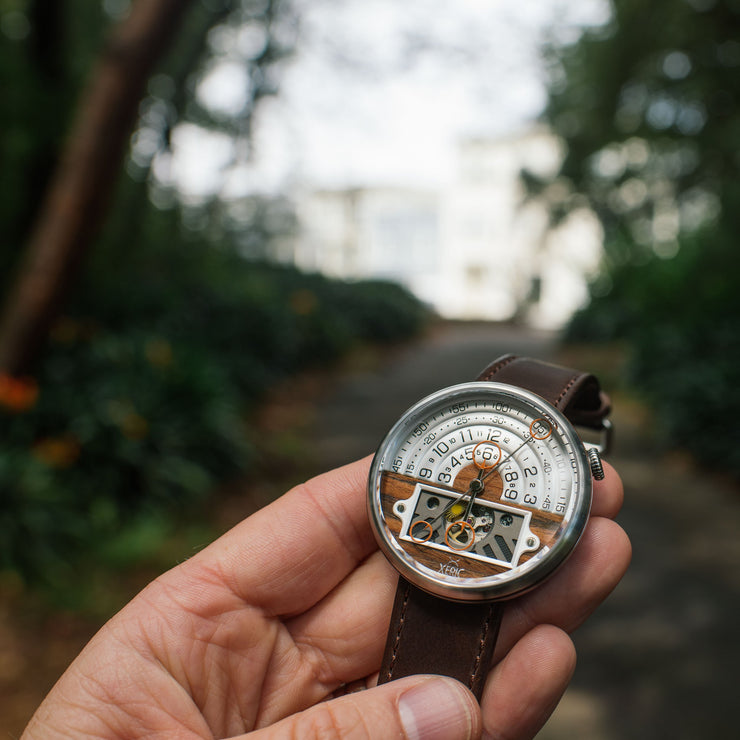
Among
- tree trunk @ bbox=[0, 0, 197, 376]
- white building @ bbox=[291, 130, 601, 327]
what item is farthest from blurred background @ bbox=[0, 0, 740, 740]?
white building @ bbox=[291, 130, 601, 327]

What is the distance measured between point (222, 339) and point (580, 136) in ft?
31.6

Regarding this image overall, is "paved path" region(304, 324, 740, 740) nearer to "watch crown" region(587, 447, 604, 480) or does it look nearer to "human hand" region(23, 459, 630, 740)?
"human hand" region(23, 459, 630, 740)

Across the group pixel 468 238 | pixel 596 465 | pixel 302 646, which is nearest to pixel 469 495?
pixel 596 465

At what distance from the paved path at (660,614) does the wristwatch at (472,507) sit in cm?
185

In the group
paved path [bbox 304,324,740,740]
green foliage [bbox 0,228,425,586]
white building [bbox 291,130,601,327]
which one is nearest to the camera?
paved path [bbox 304,324,740,740]

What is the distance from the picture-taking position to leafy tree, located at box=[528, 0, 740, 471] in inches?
231

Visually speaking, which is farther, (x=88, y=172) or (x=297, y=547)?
(x=88, y=172)

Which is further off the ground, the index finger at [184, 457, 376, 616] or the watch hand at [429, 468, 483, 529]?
the watch hand at [429, 468, 483, 529]

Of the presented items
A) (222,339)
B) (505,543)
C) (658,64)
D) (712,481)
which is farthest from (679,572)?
(658,64)

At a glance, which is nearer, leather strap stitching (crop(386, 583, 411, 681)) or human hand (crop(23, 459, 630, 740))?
human hand (crop(23, 459, 630, 740))

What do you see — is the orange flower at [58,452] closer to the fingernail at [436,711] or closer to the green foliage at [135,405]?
the green foliage at [135,405]

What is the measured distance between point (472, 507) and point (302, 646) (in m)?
0.54

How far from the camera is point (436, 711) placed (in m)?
1.18

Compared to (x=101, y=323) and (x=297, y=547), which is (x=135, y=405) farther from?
(x=297, y=547)
